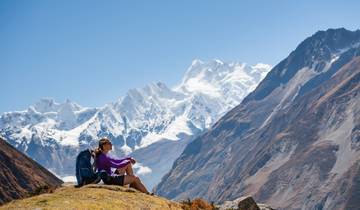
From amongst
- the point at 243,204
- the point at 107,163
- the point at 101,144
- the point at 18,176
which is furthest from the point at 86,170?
A: the point at 18,176

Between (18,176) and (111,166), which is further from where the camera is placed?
(18,176)

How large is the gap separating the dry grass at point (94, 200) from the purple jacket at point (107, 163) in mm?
1303

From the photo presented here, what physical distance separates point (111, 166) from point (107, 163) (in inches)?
9.2

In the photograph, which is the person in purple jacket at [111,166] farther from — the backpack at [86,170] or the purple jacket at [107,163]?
the backpack at [86,170]

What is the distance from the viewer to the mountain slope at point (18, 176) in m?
145

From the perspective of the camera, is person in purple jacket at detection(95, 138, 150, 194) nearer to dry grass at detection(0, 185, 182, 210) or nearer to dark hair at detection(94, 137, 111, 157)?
dark hair at detection(94, 137, 111, 157)

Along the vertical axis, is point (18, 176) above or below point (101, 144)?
above

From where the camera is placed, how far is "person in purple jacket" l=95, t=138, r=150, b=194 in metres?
21.7

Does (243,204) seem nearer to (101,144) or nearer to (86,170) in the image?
(101,144)

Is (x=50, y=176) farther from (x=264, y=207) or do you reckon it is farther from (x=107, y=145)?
(x=107, y=145)

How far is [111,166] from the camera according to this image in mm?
21969

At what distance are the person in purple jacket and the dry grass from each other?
0.84m

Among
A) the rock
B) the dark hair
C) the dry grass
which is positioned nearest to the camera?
the dry grass

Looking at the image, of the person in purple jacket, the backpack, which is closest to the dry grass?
the person in purple jacket
